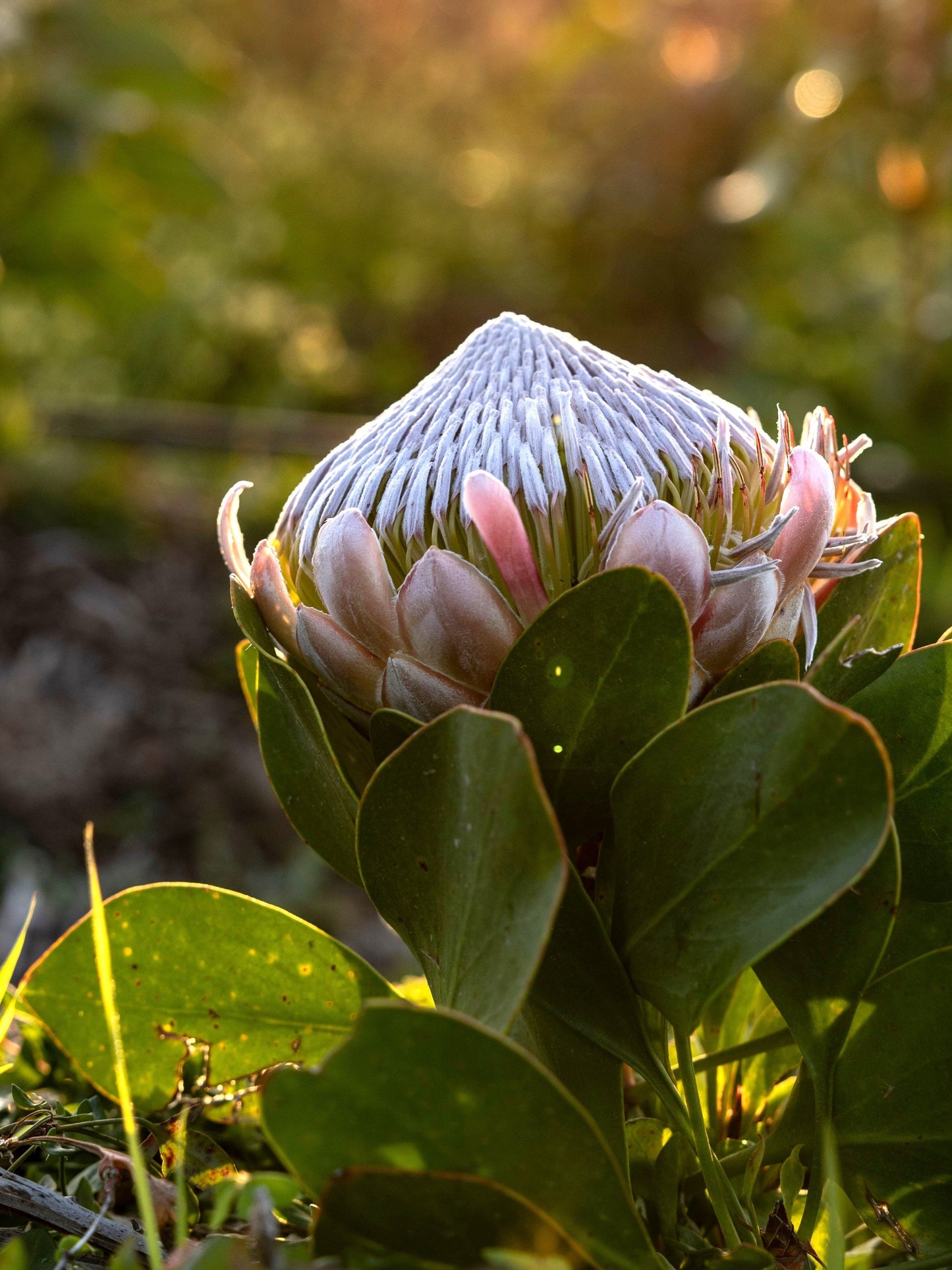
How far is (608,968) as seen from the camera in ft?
1.22

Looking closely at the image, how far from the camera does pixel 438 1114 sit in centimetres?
29

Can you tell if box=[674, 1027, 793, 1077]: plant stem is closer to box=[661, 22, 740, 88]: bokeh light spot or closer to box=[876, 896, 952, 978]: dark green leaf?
box=[876, 896, 952, 978]: dark green leaf

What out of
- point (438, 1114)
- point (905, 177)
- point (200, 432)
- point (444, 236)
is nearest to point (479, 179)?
point (444, 236)

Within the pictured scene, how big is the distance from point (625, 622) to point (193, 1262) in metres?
0.21

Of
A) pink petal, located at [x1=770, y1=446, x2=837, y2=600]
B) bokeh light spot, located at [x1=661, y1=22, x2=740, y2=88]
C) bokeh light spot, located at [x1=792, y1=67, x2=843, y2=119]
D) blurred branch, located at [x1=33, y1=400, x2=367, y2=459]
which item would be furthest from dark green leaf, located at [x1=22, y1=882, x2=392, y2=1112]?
bokeh light spot, located at [x1=661, y1=22, x2=740, y2=88]

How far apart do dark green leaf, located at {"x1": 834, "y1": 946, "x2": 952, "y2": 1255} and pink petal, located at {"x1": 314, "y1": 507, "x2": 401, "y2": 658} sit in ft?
0.68

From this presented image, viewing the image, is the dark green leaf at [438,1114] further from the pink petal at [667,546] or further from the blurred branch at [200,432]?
the blurred branch at [200,432]

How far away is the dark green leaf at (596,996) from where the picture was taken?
1.21 ft

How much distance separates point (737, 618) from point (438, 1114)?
0.20m

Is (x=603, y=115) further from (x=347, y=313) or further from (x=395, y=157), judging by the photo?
(x=347, y=313)

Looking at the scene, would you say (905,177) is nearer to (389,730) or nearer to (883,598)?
(883,598)

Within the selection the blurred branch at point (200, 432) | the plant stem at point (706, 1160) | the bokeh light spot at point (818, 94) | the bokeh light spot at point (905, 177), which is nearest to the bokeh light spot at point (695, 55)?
the bokeh light spot at point (818, 94)

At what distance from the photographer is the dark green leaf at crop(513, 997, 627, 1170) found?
39 cm

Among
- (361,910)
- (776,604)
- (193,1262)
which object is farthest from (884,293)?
(193,1262)
